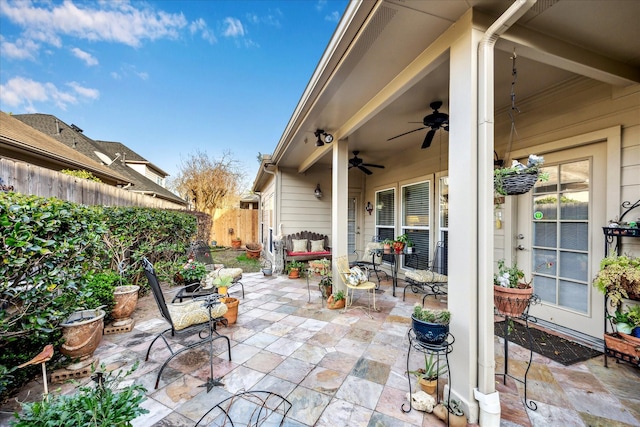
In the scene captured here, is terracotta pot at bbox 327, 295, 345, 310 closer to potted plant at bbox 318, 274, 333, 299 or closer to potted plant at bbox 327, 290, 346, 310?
potted plant at bbox 327, 290, 346, 310

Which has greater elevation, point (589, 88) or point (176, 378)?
point (589, 88)

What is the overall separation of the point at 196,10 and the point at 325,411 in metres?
8.65

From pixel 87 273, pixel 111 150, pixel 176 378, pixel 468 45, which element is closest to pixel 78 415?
pixel 176 378

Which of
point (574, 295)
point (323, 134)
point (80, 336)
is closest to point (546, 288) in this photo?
point (574, 295)

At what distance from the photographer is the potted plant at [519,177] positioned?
5.57 ft

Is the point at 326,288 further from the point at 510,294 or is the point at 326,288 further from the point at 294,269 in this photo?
the point at 510,294

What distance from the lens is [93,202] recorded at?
14.5ft

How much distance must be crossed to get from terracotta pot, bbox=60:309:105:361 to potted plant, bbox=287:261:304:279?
358cm

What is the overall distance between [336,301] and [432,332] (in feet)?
6.80

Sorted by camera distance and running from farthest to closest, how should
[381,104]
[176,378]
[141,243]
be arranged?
[141,243] < [381,104] < [176,378]

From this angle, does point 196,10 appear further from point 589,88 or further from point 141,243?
point 589,88

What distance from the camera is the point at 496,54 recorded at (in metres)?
2.08

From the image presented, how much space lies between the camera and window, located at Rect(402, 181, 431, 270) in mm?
4824

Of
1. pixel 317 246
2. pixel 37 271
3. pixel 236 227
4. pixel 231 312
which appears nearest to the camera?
pixel 37 271
